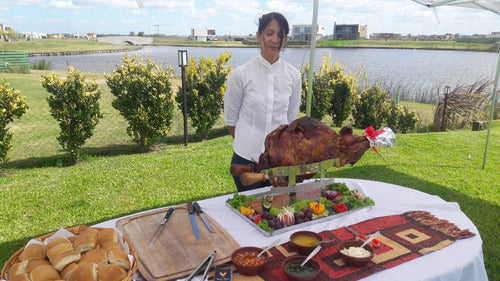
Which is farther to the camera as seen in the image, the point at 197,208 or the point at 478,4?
the point at 478,4

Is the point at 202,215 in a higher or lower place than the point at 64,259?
lower

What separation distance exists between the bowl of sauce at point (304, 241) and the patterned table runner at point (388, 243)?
4cm

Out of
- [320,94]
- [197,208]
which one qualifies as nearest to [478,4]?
[320,94]

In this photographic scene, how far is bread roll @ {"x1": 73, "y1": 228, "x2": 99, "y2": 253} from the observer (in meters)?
1.49

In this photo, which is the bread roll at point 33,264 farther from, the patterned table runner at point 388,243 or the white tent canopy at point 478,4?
the white tent canopy at point 478,4

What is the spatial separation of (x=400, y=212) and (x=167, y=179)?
174 inches

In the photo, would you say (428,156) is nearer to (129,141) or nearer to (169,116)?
(169,116)

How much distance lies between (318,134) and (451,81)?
1192cm

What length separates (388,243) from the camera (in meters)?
1.92

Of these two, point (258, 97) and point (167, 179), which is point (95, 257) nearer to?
point (258, 97)

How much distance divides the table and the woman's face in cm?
105

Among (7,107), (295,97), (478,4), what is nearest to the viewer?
(295,97)

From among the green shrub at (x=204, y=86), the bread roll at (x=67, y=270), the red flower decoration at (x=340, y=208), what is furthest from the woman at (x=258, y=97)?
the green shrub at (x=204, y=86)

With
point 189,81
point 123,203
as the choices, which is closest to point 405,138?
point 189,81
